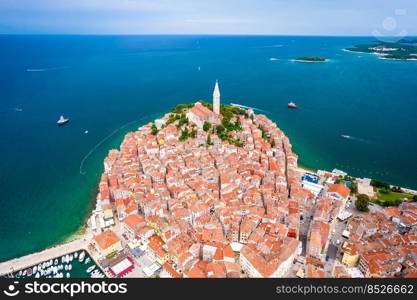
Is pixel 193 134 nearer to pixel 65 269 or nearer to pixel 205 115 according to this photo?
pixel 205 115

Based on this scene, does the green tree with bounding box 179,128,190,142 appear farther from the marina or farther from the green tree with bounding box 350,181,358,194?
the green tree with bounding box 350,181,358,194

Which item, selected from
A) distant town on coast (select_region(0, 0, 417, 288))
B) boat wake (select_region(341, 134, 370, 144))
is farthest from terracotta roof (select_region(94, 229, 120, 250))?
boat wake (select_region(341, 134, 370, 144))

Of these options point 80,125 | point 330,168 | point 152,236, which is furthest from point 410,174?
point 80,125

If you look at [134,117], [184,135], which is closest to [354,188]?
[184,135]

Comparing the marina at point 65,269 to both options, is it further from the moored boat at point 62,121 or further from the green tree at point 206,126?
the moored boat at point 62,121

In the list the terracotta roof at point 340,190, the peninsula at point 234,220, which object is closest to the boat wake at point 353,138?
the peninsula at point 234,220

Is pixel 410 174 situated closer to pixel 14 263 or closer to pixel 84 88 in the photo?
pixel 14 263
